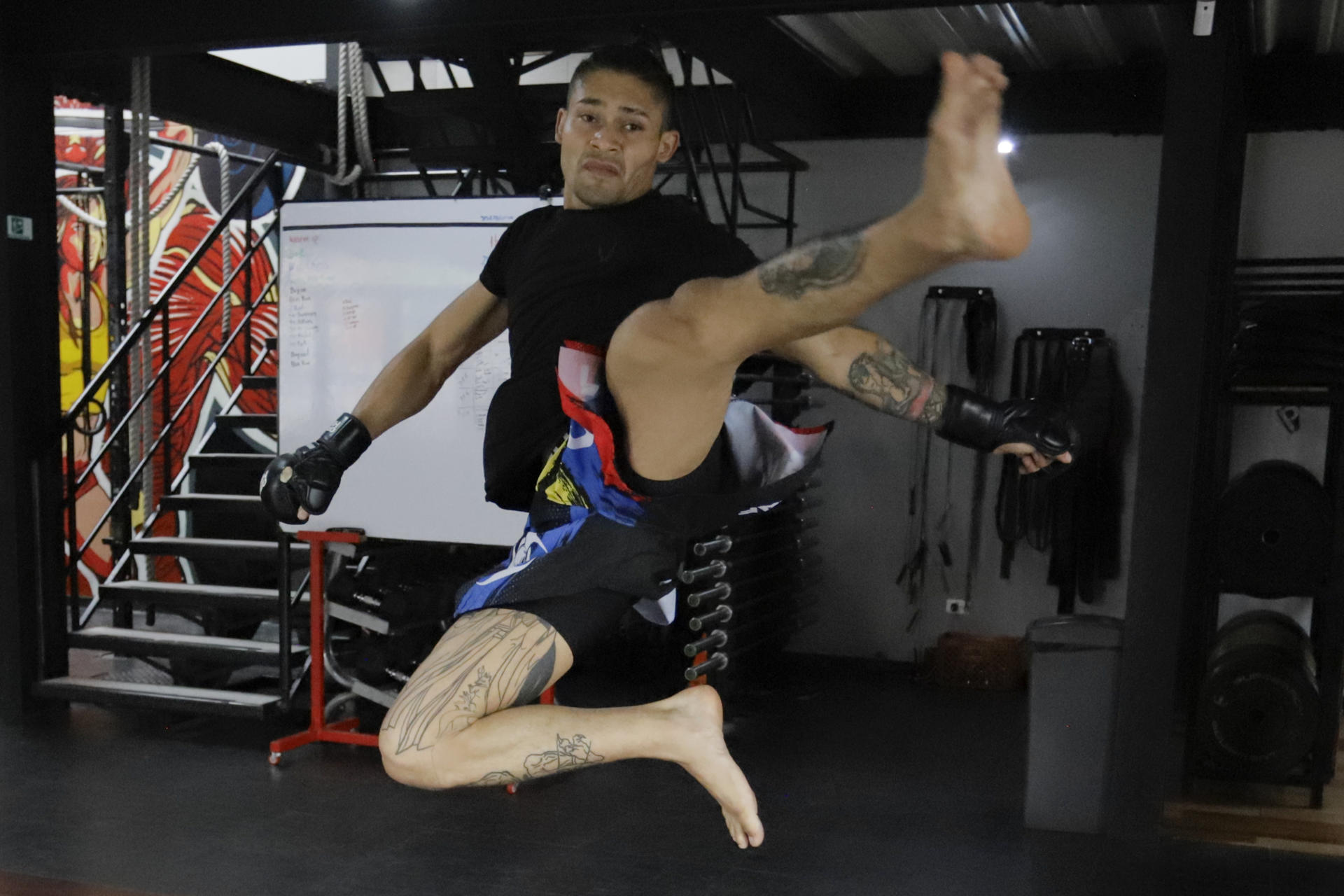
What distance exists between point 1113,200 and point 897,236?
191 inches

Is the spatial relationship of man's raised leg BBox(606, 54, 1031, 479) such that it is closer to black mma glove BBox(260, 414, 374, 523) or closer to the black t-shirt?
the black t-shirt

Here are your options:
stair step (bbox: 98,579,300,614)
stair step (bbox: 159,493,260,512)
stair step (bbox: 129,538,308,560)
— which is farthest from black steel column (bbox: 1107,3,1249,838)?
stair step (bbox: 159,493,260,512)

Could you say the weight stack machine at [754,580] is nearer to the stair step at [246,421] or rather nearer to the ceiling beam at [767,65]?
the ceiling beam at [767,65]

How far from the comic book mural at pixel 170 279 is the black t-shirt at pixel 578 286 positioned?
5197mm

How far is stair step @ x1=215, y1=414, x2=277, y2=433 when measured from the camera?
5656 millimetres

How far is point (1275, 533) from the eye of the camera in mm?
4223

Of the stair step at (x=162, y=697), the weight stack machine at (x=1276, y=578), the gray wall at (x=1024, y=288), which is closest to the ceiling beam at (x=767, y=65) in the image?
the gray wall at (x=1024, y=288)

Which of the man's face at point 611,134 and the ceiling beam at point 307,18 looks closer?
the man's face at point 611,134

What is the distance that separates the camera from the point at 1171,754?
394 centimetres

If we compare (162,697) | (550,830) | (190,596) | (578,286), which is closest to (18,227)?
(190,596)

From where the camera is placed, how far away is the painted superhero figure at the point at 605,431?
6.70ft

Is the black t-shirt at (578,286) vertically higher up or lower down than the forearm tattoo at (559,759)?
higher up

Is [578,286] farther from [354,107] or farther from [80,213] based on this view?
[80,213]

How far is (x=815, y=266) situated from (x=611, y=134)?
2.89 feet
